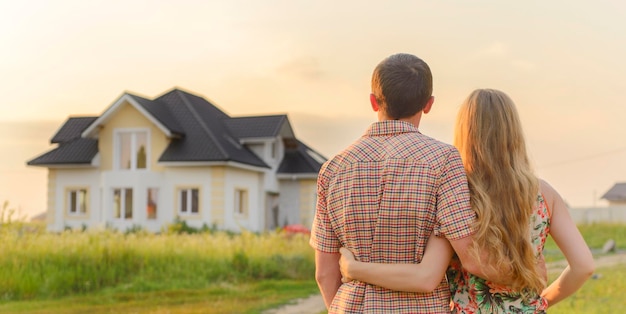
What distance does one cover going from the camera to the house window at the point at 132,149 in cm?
2862

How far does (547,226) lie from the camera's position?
3.49 meters

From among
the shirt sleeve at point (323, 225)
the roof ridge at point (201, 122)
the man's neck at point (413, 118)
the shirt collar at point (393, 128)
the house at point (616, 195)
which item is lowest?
the shirt sleeve at point (323, 225)

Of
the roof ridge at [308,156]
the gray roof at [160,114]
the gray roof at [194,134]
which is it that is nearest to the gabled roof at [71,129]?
the gray roof at [194,134]

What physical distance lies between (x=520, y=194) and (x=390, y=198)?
64cm

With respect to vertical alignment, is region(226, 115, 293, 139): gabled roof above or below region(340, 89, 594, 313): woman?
above

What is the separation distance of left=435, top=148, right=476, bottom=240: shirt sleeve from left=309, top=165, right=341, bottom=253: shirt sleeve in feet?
1.60

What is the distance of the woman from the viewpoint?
310 centimetres

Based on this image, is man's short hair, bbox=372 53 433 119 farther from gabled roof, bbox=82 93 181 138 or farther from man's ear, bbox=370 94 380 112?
gabled roof, bbox=82 93 181 138

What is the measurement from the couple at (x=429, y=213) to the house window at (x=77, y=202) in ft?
91.7

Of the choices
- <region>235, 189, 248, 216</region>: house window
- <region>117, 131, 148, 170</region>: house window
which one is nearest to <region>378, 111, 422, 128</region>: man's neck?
<region>117, 131, 148, 170</region>: house window

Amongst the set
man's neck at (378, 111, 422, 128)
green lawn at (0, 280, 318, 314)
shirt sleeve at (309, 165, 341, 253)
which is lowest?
green lawn at (0, 280, 318, 314)

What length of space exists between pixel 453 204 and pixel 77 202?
28.6m

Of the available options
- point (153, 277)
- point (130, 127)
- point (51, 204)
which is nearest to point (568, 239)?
point (153, 277)

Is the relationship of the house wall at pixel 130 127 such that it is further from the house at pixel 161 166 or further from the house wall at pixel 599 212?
the house wall at pixel 599 212
